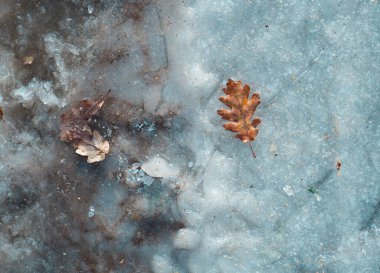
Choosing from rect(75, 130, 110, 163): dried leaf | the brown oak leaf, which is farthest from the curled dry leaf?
the brown oak leaf

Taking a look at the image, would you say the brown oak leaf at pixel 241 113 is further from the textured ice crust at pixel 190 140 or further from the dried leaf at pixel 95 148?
the dried leaf at pixel 95 148

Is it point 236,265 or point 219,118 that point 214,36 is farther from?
point 236,265

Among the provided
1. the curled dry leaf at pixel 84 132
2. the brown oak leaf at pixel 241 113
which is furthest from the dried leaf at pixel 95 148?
the brown oak leaf at pixel 241 113

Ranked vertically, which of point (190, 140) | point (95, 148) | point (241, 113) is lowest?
point (95, 148)

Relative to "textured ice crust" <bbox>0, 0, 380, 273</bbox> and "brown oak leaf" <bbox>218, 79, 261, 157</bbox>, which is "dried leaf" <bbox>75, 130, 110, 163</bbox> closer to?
"textured ice crust" <bbox>0, 0, 380, 273</bbox>

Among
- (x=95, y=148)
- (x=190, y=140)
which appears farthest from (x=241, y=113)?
(x=95, y=148)

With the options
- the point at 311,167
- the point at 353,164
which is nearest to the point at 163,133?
the point at 311,167

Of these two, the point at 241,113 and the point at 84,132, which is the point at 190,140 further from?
the point at 84,132
